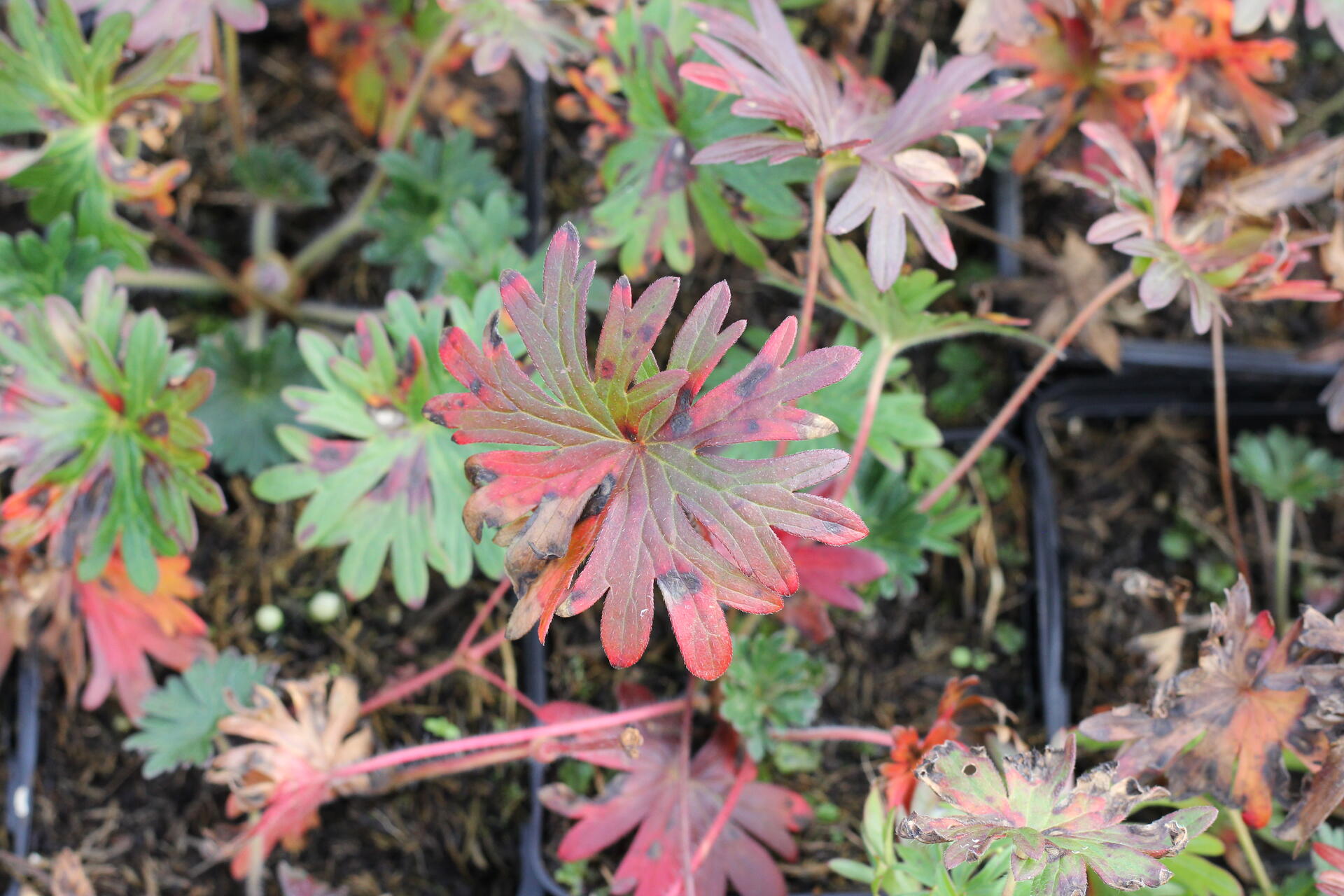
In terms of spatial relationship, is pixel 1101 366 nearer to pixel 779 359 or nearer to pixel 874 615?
pixel 874 615

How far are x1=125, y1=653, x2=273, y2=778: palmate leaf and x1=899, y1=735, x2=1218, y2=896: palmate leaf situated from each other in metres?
0.83

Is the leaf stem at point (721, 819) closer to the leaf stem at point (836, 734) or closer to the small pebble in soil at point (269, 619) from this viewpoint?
the leaf stem at point (836, 734)

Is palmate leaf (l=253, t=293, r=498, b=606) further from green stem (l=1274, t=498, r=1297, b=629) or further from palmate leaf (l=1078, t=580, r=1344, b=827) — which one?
green stem (l=1274, t=498, r=1297, b=629)

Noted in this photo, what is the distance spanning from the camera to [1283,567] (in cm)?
145

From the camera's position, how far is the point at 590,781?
128cm

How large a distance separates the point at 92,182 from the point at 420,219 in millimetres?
419

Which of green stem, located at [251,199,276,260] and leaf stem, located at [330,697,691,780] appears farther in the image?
green stem, located at [251,199,276,260]

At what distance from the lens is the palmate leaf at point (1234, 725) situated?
974 millimetres

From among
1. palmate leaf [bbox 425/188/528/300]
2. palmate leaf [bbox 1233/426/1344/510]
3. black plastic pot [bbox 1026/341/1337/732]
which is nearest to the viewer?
palmate leaf [bbox 425/188/528/300]

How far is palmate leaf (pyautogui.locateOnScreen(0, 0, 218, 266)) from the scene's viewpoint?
109cm

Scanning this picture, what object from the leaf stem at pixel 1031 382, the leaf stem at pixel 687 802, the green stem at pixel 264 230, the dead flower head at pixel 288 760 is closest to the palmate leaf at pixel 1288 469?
the leaf stem at pixel 1031 382

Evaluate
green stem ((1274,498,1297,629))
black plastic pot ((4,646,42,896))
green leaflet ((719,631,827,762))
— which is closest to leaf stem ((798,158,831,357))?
green leaflet ((719,631,827,762))

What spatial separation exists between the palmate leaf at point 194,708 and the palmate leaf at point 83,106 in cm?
54

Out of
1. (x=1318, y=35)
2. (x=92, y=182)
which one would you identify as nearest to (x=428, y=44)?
(x=92, y=182)
